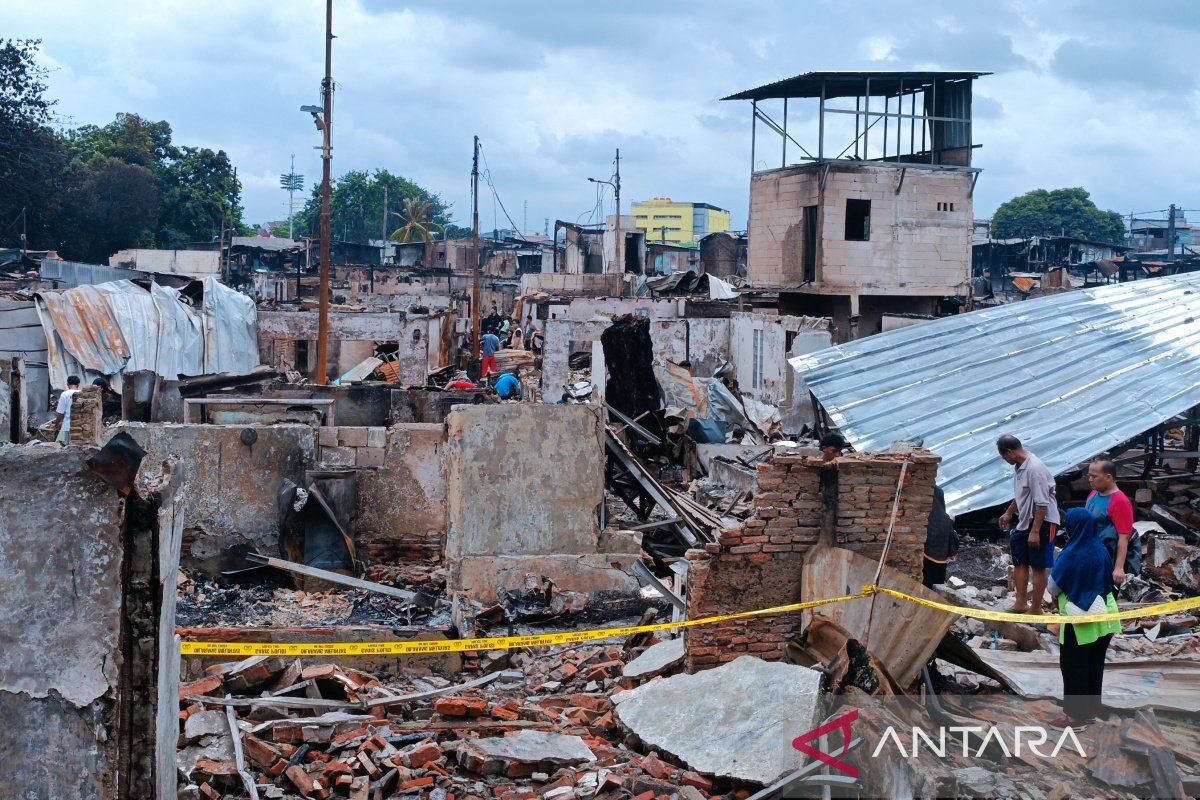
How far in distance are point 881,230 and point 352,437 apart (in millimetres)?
17079

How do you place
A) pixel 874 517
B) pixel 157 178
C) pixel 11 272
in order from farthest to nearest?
pixel 157 178 < pixel 11 272 < pixel 874 517

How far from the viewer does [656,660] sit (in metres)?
7.62

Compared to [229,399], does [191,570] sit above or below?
below

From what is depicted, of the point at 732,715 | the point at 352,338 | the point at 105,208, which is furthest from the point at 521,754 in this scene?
the point at 105,208

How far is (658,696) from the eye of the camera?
21.8ft

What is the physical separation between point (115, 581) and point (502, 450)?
5.65 metres

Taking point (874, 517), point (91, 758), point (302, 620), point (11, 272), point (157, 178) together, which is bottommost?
point (302, 620)

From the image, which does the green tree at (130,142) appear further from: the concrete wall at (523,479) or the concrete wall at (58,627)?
the concrete wall at (58,627)

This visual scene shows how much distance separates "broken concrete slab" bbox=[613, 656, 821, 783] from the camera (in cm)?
573

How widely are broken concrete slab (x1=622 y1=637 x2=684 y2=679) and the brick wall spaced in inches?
8.8

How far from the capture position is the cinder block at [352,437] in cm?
1189

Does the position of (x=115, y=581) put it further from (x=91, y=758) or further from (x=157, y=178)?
(x=157, y=178)

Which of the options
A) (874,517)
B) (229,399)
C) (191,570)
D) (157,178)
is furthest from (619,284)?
(874,517)

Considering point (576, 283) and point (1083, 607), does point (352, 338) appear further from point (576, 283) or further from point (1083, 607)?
point (1083, 607)
